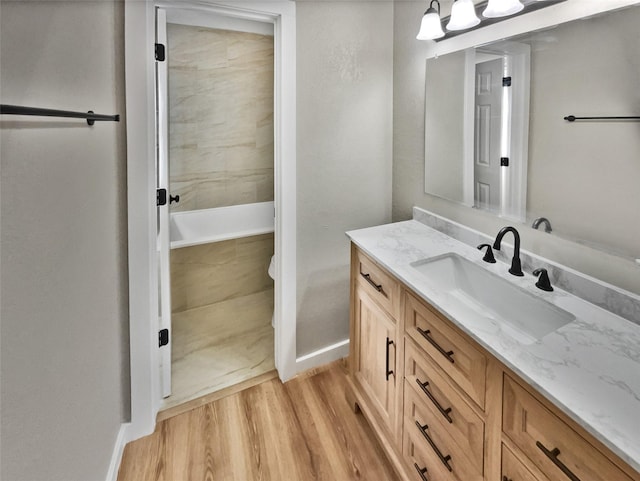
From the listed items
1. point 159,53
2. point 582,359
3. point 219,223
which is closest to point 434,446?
point 582,359

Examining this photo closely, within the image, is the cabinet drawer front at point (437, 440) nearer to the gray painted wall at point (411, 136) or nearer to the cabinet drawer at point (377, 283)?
the cabinet drawer at point (377, 283)

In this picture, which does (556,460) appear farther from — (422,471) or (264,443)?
(264,443)

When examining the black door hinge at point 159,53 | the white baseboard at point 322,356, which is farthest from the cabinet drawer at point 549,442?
the black door hinge at point 159,53

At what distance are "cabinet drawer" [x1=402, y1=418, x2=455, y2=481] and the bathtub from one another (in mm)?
1950

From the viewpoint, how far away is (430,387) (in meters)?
1.26

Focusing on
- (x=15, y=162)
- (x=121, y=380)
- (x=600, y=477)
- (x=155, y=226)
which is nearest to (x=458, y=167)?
(x=600, y=477)

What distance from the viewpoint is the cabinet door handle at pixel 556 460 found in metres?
0.76

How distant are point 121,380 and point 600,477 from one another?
1.76 metres

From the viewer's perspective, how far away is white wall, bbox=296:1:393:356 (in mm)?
1977

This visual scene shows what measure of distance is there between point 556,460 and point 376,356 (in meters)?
0.89

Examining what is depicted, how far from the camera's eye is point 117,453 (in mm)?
1579

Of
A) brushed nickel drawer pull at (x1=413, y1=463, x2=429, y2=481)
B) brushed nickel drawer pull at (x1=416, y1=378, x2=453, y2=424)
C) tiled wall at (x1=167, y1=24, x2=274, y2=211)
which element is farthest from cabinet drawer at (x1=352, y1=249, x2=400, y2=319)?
tiled wall at (x1=167, y1=24, x2=274, y2=211)

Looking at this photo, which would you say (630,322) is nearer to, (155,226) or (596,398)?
(596,398)

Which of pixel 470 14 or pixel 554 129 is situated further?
pixel 470 14
